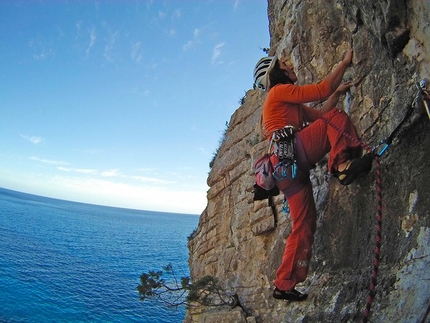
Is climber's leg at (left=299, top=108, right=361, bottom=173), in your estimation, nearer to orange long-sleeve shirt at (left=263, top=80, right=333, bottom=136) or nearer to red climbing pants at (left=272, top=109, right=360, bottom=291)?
red climbing pants at (left=272, top=109, right=360, bottom=291)

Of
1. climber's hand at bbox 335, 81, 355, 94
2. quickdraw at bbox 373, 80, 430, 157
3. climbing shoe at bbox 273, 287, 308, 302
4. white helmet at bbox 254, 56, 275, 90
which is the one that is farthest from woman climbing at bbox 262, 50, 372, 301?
climber's hand at bbox 335, 81, 355, 94

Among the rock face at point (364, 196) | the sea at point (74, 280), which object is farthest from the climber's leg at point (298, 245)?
the sea at point (74, 280)

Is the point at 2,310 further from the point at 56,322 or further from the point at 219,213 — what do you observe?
the point at 219,213

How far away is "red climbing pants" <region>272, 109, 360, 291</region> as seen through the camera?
393cm

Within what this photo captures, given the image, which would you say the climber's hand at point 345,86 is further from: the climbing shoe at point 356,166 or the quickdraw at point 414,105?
the climbing shoe at point 356,166

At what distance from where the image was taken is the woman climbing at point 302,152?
3.91m

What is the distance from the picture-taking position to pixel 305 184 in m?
4.33

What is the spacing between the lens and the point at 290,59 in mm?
7551

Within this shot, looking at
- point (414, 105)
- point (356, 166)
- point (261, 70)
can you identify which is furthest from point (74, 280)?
point (414, 105)

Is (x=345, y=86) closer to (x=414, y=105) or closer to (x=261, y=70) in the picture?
(x=261, y=70)

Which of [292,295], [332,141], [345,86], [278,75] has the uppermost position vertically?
[345,86]

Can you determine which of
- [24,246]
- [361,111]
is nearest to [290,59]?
[361,111]

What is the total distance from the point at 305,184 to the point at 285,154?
646 mm

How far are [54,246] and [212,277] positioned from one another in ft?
208
